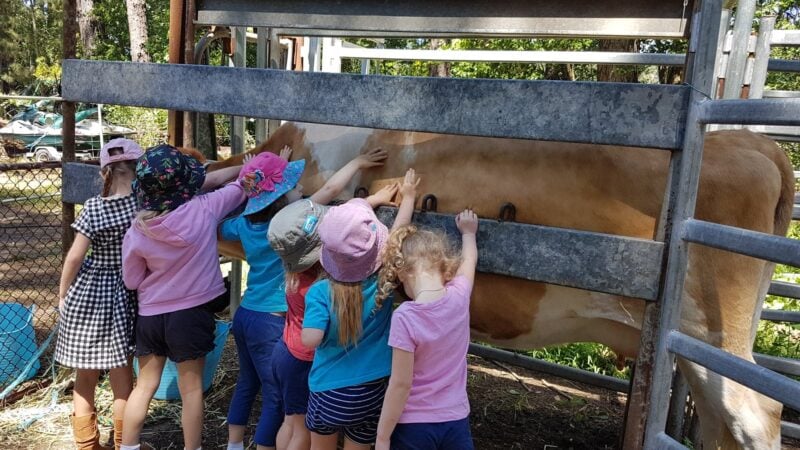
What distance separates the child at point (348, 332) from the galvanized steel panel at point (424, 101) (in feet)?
1.55

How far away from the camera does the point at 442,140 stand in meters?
3.29

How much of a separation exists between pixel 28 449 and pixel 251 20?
2933mm

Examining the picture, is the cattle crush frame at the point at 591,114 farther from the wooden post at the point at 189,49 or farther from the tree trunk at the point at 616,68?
the tree trunk at the point at 616,68

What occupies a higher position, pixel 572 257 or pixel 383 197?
pixel 383 197

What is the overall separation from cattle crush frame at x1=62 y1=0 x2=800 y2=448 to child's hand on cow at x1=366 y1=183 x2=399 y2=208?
401 millimetres

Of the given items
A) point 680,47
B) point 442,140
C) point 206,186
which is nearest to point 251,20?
point 206,186

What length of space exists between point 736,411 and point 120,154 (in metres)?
3.23

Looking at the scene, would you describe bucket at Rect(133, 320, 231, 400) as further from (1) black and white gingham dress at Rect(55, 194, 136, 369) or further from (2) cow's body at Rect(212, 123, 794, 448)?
(2) cow's body at Rect(212, 123, 794, 448)

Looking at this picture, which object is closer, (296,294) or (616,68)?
(296,294)

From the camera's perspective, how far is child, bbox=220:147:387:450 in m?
3.06

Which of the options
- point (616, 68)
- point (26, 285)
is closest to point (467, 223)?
point (26, 285)

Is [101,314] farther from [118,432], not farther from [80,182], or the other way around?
[80,182]

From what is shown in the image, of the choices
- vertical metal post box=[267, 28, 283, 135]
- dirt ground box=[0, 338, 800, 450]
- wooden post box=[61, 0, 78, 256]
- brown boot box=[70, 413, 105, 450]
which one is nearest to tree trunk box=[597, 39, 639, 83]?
dirt ground box=[0, 338, 800, 450]

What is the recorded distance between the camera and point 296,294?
9.03ft
